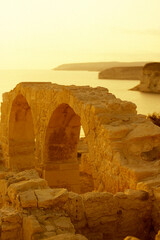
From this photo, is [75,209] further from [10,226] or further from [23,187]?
[10,226]

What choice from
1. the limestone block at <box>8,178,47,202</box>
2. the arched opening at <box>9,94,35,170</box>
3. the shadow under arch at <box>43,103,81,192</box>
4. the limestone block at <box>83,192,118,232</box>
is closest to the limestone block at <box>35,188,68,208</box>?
the limestone block at <box>8,178,47,202</box>

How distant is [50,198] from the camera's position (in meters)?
3.61

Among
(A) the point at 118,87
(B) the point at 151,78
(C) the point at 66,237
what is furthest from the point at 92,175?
(A) the point at 118,87

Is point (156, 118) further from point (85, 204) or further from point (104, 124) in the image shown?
point (85, 204)

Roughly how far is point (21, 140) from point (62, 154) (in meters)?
2.37

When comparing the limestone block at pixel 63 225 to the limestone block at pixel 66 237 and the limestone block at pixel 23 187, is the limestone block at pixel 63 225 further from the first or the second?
the limestone block at pixel 23 187

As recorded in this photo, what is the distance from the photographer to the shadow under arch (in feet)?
24.9

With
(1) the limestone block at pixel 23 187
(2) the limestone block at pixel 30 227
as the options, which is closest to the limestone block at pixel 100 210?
(1) the limestone block at pixel 23 187

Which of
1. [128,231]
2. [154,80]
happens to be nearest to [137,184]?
[128,231]

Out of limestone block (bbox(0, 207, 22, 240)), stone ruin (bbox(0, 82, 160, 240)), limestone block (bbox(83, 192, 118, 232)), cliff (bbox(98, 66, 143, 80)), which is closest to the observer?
limestone block (bbox(0, 207, 22, 240))

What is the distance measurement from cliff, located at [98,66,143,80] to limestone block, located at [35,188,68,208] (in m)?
83.3

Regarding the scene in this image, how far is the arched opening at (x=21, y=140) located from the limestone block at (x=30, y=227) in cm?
636

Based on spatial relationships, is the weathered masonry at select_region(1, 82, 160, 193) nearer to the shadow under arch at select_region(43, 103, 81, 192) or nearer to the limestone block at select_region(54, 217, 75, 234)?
the shadow under arch at select_region(43, 103, 81, 192)

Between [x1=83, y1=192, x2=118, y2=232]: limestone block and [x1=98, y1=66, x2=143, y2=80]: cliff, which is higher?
[x1=98, y1=66, x2=143, y2=80]: cliff
